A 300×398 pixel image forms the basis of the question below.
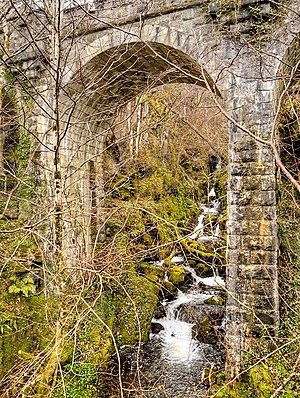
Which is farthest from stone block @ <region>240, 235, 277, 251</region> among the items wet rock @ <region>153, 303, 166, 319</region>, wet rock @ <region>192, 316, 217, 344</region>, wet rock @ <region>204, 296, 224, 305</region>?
wet rock @ <region>153, 303, 166, 319</region>

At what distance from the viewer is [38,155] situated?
267 inches

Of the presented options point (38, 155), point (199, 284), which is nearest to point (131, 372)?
point (199, 284)

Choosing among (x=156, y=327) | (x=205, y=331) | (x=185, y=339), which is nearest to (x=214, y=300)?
(x=205, y=331)

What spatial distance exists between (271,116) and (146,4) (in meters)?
2.57

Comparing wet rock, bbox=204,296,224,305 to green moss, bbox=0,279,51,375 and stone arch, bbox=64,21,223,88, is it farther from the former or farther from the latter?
stone arch, bbox=64,21,223,88

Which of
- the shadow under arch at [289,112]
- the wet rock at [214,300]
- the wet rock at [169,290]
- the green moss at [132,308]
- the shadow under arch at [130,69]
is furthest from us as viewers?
the wet rock at [169,290]

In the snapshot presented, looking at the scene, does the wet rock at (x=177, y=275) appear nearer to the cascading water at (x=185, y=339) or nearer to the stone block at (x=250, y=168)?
the cascading water at (x=185, y=339)

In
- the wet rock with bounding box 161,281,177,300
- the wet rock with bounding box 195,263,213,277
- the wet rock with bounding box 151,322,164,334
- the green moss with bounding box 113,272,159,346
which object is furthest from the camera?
the wet rock with bounding box 195,263,213,277

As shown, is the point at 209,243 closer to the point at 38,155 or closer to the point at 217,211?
the point at 217,211

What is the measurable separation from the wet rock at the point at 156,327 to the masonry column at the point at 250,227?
315cm

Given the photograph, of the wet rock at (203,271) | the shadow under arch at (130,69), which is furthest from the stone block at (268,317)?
the wet rock at (203,271)

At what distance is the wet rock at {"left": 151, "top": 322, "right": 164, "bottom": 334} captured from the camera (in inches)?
309

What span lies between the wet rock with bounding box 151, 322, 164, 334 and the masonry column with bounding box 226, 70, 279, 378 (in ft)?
10.3

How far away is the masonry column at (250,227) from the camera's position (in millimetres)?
4746
